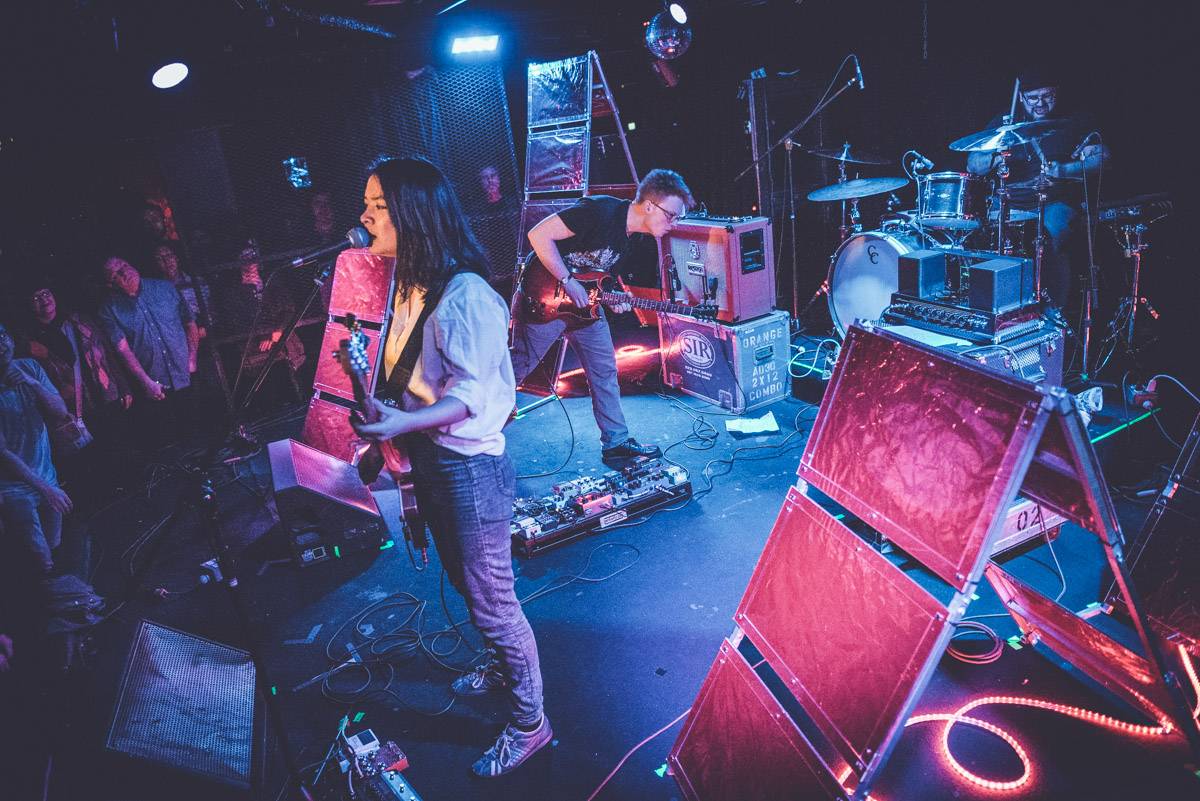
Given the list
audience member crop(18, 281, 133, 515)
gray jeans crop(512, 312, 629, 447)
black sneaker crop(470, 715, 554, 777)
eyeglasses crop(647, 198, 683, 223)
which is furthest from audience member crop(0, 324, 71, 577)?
eyeglasses crop(647, 198, 683, 223)

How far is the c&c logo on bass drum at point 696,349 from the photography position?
5977mm

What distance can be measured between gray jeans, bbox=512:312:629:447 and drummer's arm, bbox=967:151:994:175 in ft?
16.4

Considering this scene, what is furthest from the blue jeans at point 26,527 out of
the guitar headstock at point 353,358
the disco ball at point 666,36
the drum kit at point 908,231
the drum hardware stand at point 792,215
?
the drum hardware stand at point 792,215

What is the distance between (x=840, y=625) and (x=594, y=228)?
11.0ft

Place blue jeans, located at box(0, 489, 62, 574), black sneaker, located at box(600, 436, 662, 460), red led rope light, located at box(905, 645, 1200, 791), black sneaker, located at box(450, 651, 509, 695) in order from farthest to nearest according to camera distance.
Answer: black sneaker, located at box(600, 436, 662, 460) → blue jeans, located at box(0, 489, 62, 574) → black sneaker, located at box(450, 651, 509, 695) → red led rope light, located at box(905, 645, 1200, 791)

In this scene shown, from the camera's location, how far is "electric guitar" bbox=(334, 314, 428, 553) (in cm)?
206

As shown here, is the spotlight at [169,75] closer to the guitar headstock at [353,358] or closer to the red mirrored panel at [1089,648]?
the guitar headstock at [353,358]

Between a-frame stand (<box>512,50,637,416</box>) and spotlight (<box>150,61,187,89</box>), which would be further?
a-frame stand (<box>512,50,637,416</box>)

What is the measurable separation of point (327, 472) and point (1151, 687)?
4376 mm

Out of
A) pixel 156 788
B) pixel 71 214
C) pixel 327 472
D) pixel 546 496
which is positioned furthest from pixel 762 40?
pixel 156 788

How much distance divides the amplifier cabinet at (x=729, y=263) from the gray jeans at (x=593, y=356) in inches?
49.6

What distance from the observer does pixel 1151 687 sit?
2174mm

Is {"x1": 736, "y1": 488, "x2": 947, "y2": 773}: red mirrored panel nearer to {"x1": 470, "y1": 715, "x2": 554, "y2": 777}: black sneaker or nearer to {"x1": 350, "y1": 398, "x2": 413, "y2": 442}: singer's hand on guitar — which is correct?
{"x1": 470, "y1": 715, "x2": 554, "y2": 777}: black sneaker

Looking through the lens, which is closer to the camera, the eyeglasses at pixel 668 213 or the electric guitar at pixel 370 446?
the electric guitar at pixel 370 446
